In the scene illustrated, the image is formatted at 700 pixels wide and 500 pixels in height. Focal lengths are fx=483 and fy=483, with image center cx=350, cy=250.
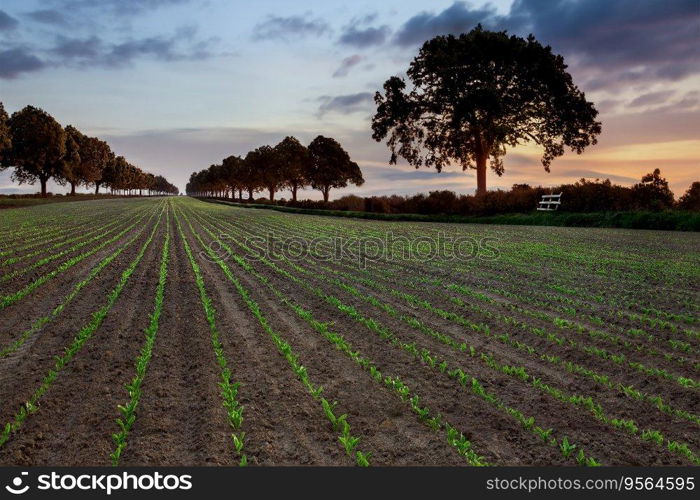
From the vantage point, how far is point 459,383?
17.9ft

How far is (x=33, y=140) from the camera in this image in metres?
67.1

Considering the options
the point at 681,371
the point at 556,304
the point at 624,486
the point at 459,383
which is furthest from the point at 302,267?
the point at 624,486

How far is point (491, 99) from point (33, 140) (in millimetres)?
62732

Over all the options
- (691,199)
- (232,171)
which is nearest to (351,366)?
(691,199)

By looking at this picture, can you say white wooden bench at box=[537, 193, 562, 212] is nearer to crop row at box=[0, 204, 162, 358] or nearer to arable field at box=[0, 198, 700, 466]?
arable field at box=[0, 198, 700, 466]

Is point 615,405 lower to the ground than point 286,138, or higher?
lower

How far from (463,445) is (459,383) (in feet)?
4.48

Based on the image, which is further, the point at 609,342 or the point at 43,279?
the point at 43,279

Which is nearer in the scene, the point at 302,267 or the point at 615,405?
the point at 615,405

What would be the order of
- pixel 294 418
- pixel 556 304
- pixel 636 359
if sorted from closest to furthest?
pixel 294 418, pixel 636 359, pixel 556 304

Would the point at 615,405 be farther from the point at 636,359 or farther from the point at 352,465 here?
the point at 352,465

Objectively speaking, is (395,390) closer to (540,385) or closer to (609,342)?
(540,385)

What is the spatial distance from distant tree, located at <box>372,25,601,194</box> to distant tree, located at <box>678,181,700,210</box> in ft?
46.4

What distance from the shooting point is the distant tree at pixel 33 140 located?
6681 cm
